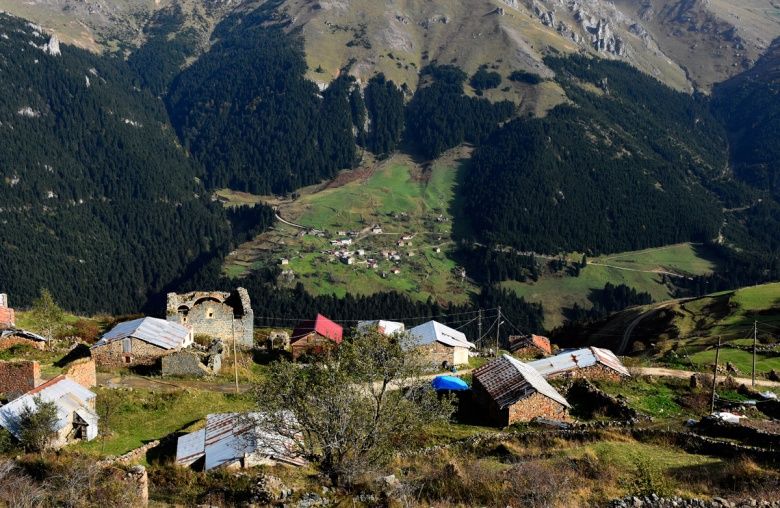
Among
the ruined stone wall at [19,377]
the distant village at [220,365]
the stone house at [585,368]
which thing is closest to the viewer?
the distant village at [220,365]

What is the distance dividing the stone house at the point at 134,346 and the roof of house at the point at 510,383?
2530cm

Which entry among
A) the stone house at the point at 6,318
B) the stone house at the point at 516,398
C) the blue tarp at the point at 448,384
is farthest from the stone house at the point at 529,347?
the stone house at the point at 6,318

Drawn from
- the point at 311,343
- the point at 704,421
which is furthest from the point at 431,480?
the point at 311,343

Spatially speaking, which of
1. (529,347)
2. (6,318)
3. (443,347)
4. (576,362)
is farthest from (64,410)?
(529,347)

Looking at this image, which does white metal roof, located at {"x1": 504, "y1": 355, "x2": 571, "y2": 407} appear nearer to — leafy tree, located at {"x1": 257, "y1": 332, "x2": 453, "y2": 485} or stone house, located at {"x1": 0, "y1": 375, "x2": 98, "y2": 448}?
leafy tree, located at {"x1": 257, "y1": 332, "x2": 453, "y2": 485}

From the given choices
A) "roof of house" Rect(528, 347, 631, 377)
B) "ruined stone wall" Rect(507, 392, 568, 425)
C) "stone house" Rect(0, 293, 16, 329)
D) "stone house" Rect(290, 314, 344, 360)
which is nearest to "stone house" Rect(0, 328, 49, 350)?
"stone house" Rect(0, 293, 16, 329)

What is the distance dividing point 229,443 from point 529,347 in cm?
4589

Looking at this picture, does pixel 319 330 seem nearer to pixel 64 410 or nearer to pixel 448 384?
pixel 448 384

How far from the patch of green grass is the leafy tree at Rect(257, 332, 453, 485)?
40.0ft

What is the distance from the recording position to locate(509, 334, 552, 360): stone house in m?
64.6

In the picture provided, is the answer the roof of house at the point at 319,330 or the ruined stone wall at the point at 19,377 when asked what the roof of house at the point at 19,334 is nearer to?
the ruined stone wall at the point at 19,377

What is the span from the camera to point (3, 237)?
7618 inches

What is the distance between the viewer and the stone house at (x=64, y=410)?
32.2 m

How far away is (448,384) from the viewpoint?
46.1 m
